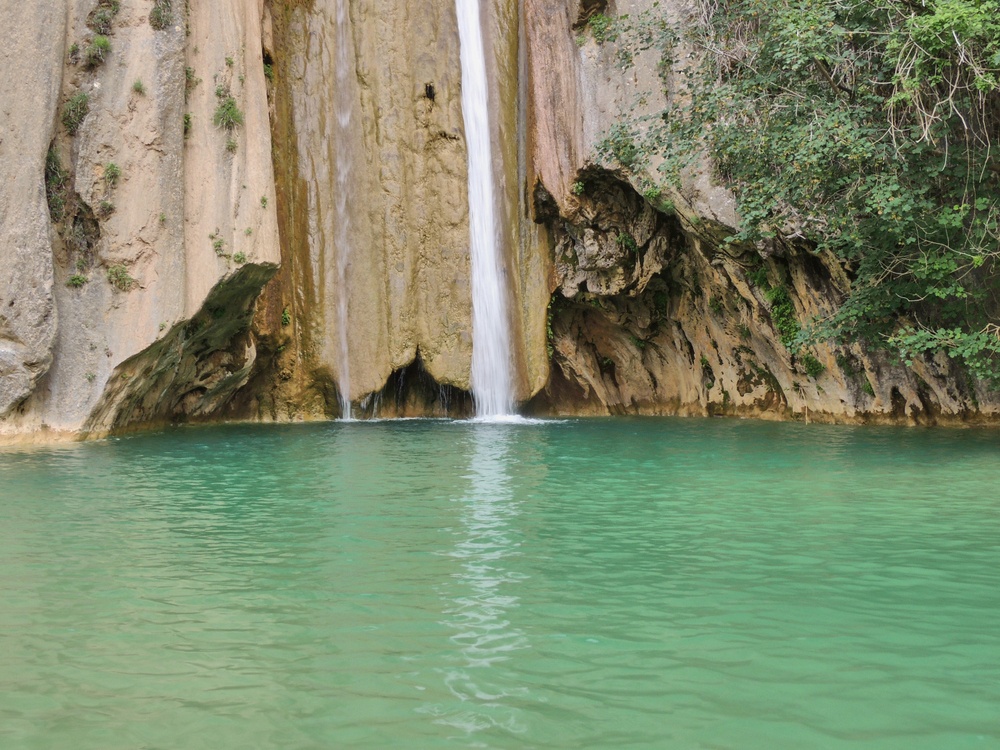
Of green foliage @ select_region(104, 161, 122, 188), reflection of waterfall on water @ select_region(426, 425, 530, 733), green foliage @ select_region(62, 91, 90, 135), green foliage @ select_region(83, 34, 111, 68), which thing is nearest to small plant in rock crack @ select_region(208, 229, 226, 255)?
green foliage @ select_region(104, 161, 122, 188)

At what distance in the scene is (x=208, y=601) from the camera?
580 cm

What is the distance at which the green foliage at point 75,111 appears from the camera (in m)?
16.7

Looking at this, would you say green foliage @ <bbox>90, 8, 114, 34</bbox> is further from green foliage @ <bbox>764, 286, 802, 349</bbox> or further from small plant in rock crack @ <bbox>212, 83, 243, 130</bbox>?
green foliage @ <bbox>764, 286, 802, 349</bbox>

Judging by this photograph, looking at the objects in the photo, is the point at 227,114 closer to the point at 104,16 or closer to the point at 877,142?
the point at 104,16

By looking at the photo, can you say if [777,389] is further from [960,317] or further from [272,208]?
[272,208]

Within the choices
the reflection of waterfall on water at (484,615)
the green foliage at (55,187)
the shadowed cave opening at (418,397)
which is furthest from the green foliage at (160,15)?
the reflection of waterfall on water at (484,615)

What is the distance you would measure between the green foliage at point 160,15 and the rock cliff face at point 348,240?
5 cm

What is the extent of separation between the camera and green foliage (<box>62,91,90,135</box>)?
16.7 m

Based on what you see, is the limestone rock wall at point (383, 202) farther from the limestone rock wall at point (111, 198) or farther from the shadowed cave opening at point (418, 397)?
the limestone rock wall at point (111, 198)

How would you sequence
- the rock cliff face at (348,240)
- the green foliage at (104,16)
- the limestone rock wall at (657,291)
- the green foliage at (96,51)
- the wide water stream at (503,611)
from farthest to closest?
1. the limestone rock wall at (657,291)
2. the green foliage at (104,16)
3. the green foliage at (96,51)
4. the rock cliff face at (348,240)
5. the wide water stream at (503,611)

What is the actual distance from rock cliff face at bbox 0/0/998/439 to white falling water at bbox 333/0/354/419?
49 millimetres

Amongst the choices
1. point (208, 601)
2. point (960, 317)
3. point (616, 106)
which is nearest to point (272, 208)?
point (616, 106)

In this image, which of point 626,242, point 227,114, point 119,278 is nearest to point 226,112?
point 227,114

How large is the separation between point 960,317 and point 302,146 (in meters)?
14.9
